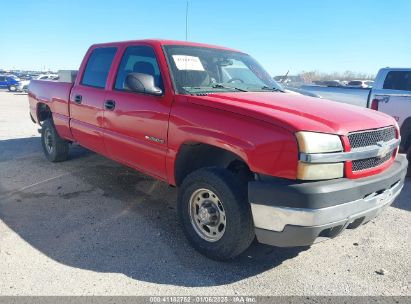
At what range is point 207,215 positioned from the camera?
123 inches

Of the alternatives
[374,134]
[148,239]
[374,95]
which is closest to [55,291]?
[148,239]

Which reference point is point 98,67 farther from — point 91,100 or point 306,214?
point 306,214

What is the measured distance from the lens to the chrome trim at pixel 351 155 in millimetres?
2463

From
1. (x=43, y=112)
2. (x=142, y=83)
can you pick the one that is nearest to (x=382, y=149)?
(x=142, y=83)

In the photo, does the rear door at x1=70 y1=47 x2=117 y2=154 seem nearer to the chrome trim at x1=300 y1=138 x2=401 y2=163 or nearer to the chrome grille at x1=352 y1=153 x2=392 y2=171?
the chrome trim at x1=300 y1=138 x2=401 y2=163

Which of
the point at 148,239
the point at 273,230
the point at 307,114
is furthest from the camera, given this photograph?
the point at 148,239

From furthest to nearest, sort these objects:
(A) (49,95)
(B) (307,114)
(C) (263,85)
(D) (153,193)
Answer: (A) (49,95), (D) (153,193), (C) (263,85), (B) (307,114)

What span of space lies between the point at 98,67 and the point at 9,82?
115 feet

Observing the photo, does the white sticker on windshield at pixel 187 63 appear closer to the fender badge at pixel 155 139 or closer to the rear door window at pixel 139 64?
the rear door window at pixel 139 64

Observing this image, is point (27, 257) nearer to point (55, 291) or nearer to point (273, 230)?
point (55, 291)

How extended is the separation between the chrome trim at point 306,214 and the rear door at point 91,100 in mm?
2521

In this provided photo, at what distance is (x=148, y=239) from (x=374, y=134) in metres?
2.25

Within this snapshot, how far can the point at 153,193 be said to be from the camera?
4723mm

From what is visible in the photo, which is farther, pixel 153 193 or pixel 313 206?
pixel 153 193
